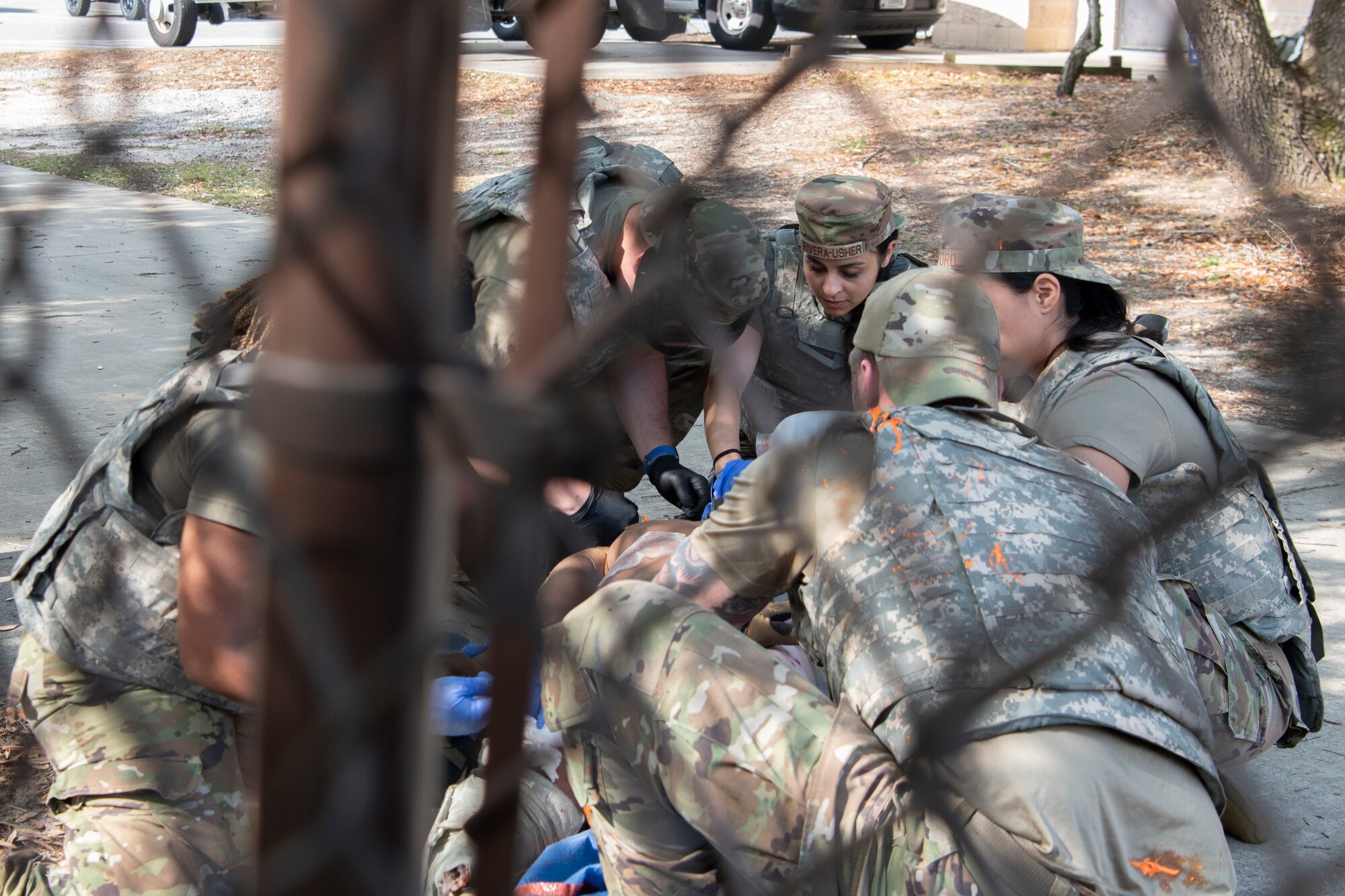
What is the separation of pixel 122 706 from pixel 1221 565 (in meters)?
1.75

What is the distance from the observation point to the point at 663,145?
513 centimetres

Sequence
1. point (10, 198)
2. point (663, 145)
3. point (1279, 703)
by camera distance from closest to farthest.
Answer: point (10, 198)
point (1279, 703)
point (663, 145)

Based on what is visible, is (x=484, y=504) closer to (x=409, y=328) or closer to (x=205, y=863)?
(x=409, y=328)

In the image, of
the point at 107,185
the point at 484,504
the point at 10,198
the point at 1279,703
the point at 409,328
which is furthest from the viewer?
the point at 107,185

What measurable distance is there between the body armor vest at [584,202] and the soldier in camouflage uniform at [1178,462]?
0.65m

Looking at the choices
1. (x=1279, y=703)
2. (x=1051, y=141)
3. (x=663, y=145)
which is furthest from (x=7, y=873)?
(x=1051, y=141)

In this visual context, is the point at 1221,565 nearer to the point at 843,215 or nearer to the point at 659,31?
the point at 843,215

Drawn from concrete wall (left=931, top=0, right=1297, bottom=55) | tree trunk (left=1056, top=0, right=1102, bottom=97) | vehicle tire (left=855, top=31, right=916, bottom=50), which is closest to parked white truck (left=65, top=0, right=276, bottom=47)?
vehicle tire (left=855, top=31, right=916, bottom=50)

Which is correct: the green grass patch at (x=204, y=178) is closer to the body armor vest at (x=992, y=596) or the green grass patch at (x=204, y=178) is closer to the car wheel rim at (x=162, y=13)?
the car wheel rim at (x=162, y=13)

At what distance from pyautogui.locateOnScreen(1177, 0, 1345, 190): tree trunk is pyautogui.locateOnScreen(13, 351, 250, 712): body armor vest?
1239 mm

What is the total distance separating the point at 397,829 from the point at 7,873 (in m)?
1.57

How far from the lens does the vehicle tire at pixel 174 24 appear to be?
133cm

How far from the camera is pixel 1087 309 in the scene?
2.37 m

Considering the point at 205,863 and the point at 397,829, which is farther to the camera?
the point at 205,863
